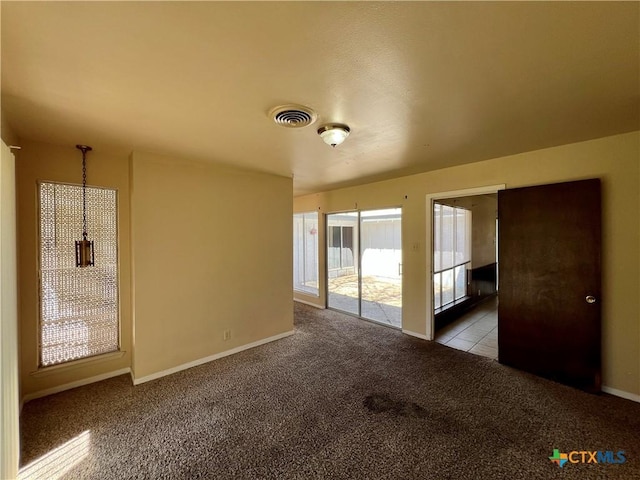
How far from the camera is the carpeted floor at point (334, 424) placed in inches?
72.3

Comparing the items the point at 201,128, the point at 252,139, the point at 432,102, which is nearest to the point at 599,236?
the point at 432,102

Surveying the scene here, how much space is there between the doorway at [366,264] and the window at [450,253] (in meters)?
0.64

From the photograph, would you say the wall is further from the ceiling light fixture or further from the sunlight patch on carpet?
the ceiling light fixture

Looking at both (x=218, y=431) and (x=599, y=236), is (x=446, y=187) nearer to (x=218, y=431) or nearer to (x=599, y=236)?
(x=599, y=236)

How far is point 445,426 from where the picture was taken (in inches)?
87.0

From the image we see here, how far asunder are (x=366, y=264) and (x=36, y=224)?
444cm

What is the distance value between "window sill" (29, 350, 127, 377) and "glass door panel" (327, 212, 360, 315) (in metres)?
3.69

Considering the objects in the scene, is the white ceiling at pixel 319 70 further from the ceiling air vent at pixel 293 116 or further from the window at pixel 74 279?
the window at pixel 74 279

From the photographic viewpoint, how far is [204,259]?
3.41 metres

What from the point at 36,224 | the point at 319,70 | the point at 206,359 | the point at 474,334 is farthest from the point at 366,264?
the point at 36,224

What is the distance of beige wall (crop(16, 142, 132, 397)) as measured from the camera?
2572 millimetres

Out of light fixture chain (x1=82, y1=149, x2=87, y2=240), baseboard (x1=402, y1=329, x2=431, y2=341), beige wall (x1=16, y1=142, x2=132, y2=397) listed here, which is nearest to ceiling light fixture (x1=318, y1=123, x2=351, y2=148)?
beige wall (x1=16, y1=142, x2=132, y2=397)

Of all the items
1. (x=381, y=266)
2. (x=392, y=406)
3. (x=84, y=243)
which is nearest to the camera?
(x=392, y=406)

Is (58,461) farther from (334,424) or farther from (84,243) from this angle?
(334,424)
